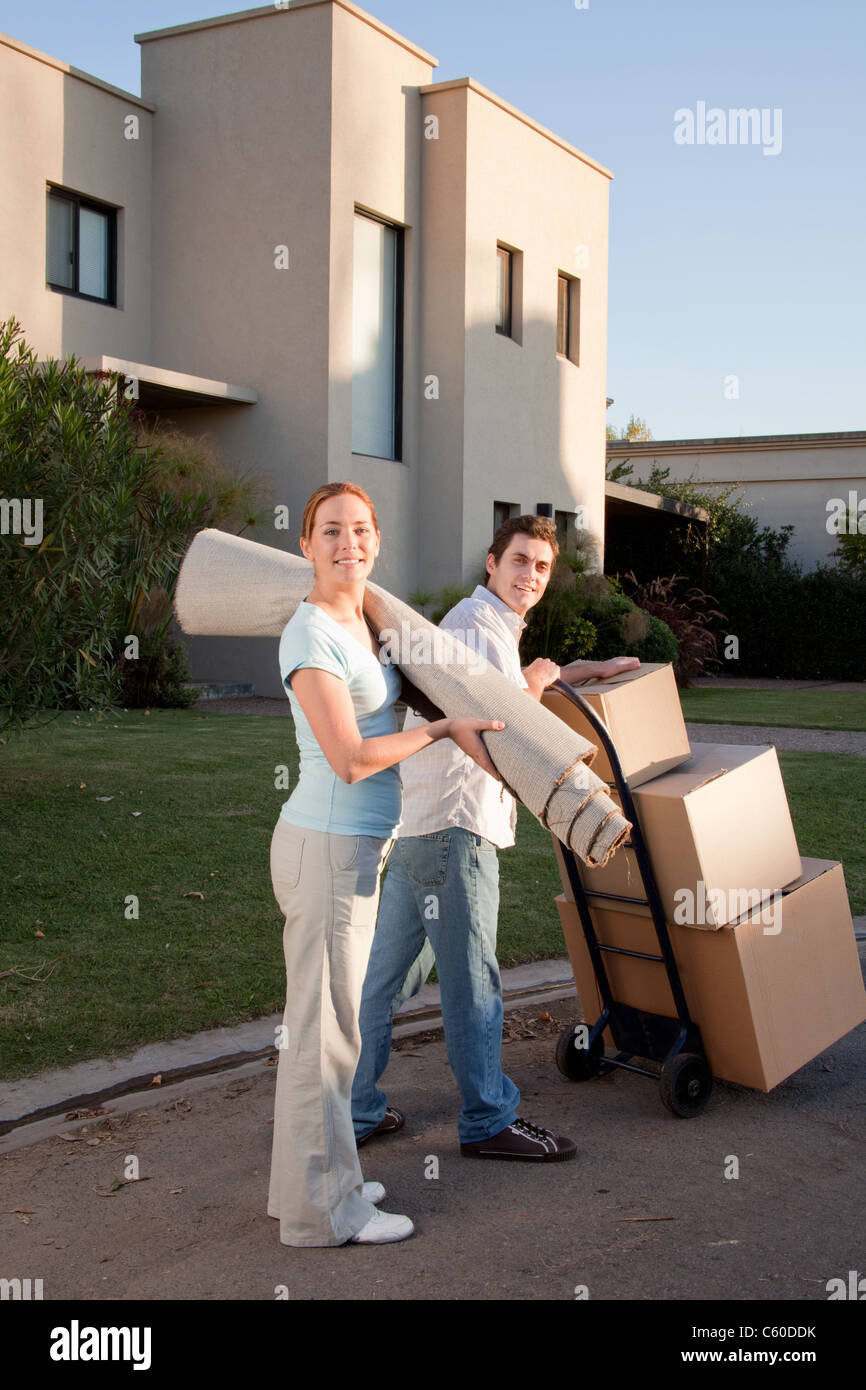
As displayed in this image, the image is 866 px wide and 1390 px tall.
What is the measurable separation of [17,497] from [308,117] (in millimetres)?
11436

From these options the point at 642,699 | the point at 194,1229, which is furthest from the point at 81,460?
the point at 194,1229

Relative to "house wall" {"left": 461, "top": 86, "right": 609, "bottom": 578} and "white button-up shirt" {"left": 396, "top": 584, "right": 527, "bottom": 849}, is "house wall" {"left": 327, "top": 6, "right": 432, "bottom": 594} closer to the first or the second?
"house wall" {"left": 461, "top": 86, "right": 609, "bottom": 578}

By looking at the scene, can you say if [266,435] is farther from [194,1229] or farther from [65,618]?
[194,1229]

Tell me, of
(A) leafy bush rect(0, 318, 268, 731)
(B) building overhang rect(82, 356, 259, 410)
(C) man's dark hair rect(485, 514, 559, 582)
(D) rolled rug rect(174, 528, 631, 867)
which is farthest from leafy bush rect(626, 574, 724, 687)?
(D) rolled rug rect(174, 528, 631, 867)

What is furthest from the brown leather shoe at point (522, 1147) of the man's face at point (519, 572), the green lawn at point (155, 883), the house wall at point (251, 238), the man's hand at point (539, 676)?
the house wall at point (251, 238)

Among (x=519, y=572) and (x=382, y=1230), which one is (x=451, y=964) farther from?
(x=519, y=572)

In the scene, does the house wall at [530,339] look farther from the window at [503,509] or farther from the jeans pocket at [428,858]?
the jeans pocket at [428,858]

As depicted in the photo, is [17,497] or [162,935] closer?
[162,935]

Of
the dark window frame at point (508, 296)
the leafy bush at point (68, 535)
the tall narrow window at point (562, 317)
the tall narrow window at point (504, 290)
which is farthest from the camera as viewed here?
the tall narrow window at point (562, 317)

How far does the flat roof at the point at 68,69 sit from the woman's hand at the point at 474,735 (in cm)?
1485

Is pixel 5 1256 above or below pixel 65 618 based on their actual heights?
below

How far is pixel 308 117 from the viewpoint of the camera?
1638 cm

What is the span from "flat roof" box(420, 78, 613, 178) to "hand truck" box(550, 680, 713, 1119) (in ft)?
53.8

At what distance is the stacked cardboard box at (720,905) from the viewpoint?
4082 millimetres
